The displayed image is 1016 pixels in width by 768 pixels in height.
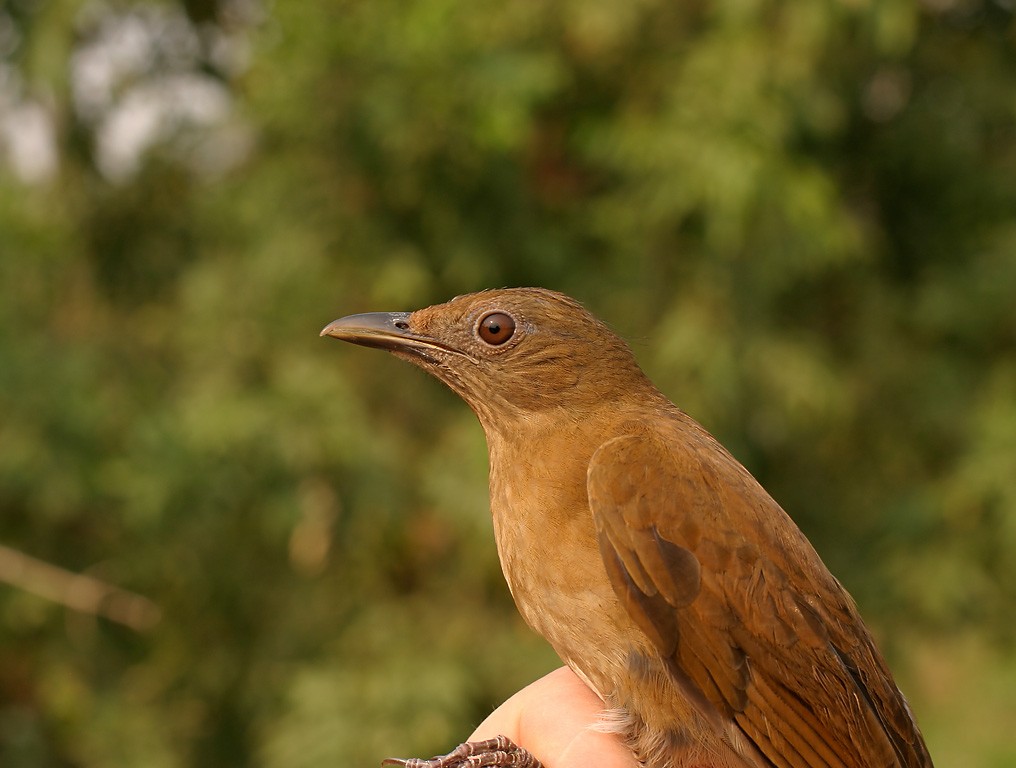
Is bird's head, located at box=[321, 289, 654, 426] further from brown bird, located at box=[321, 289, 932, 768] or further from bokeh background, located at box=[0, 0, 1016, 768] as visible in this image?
bokeh background, located at box=[0, 0, 1016, 768]

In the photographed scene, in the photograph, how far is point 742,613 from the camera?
2863mm

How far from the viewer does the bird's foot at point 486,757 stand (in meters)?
3.34

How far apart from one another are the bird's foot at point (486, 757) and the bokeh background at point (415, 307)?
358 cm

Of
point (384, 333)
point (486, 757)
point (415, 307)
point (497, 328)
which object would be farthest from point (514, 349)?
point (415, 307)

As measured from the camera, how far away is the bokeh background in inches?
288

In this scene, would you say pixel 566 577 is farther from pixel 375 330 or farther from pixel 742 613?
pixel 375 330

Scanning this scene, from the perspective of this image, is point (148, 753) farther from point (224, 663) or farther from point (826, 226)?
point (826, 226)

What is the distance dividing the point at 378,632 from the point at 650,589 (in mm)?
5031

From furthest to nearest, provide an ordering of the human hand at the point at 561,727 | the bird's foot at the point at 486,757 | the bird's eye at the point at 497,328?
1. the bird's eye at the point at 497,328
2. the bird's foot at the point at 486,757
3. the human hand at the point at 561,727

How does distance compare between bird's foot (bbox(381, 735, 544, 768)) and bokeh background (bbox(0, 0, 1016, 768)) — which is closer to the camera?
bird's foot (bbox(381, 735, 544, 768))

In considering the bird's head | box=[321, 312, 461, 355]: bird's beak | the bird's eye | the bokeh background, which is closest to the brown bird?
the bird's head

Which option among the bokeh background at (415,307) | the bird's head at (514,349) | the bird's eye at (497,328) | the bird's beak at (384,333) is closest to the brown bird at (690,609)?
the bird's head at (514,349)

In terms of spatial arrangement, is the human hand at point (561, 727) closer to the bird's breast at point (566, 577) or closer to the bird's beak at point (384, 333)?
the bird's breast at point (566, 577)

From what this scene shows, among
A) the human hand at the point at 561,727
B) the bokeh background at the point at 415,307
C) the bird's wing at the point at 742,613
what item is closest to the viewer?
the bird's wing at the point at 742,613
